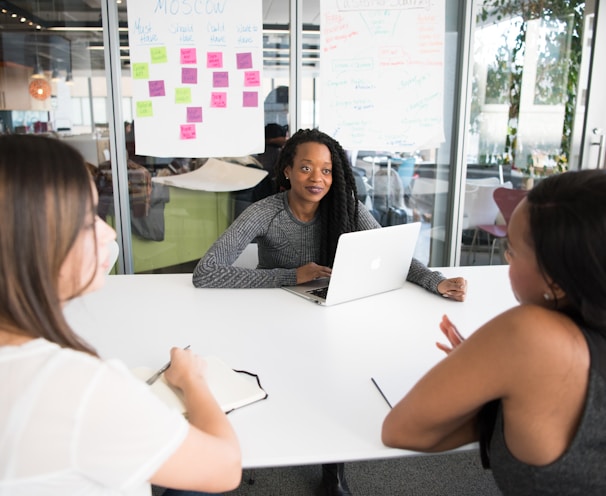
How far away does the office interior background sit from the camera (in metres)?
3.14

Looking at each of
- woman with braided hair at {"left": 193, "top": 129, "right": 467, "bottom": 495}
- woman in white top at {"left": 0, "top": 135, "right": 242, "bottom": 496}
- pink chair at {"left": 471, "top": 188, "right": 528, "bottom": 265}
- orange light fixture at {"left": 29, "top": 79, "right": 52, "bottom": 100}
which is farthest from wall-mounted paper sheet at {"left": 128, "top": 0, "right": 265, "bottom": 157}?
woman in white top at {"left": 0, "top": 135, "right": 242, "bottom": 496}

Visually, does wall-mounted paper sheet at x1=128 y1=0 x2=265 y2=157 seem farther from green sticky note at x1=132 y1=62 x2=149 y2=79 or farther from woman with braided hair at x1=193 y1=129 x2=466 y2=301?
woman with braided hair at x1=193 y1=129 x2=466 y2=301

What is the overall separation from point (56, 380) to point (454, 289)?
1400mm

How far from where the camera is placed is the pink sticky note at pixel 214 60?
3105 millimetres

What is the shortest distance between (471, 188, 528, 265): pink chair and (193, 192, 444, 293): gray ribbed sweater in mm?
1698

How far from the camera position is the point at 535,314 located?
87 cm

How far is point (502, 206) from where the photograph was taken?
12.0 feet

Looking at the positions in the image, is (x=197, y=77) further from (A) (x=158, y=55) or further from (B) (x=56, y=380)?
(B) (x=56, y=380)

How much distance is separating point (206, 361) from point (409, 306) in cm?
74

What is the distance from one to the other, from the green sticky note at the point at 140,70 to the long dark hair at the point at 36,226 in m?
2.51

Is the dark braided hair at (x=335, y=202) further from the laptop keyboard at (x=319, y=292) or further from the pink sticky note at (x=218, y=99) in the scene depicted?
the pink sticky note at (x=218, y=99)

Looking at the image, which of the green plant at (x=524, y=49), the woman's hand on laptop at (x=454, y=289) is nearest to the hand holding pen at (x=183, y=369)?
the woman's hand on laptop at (x=454, y=289)

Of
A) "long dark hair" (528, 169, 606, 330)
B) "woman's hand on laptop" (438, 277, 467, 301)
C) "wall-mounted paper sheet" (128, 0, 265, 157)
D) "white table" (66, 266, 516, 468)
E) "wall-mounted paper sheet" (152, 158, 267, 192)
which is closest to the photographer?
"long dark hair" (528, 169, 606, 330)

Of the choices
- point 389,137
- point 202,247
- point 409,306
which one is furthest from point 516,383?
point 202,247
